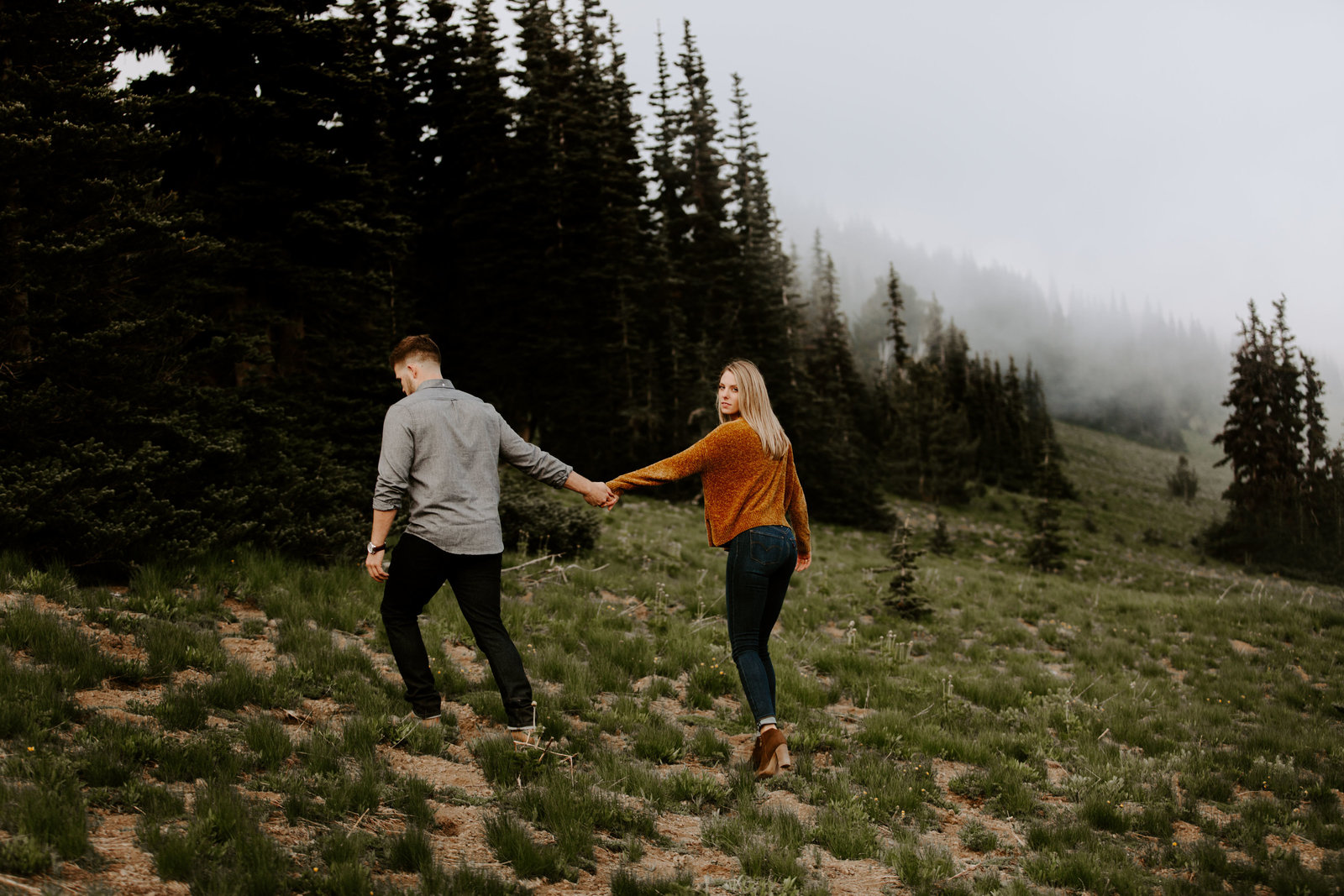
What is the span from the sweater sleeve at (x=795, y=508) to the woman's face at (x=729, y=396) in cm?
49

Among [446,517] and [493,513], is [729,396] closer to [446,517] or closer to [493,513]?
[493,513]

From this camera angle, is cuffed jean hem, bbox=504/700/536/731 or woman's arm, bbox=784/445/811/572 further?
woman's arm, bbox=784/445/811/572

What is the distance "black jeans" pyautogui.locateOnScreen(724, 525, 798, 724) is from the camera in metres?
4.93

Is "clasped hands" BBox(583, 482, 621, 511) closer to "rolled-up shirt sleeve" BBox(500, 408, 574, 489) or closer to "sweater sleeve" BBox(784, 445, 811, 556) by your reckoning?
"rolled-up shirt sleeve" BBox(500, 408, 574, 489)

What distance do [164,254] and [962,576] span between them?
16889 millimetres

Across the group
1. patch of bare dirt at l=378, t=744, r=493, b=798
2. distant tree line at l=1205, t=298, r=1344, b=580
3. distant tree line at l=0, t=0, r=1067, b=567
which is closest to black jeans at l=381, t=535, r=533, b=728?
patch of bare dirt at l=378, t=744, r=493, b=798

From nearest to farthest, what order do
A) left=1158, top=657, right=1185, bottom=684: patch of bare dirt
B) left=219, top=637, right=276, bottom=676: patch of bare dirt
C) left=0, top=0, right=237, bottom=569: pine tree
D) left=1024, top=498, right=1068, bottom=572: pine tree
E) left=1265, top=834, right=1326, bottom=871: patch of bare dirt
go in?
left=1265, top=834, right=1326, bottom=871: patch of bare dirt < left=219, top=637, right=276, bottom=676: patch of bare dirt < left=0, top=0, right=237, bottom=569: pine tree < left=1158, top=657, right=1185, bottom=684: patch of bare dirt < left=1024, top=498, right=1068, bottom=572: pine tree

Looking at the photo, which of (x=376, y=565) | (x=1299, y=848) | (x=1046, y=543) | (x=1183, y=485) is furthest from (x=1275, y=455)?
(x=1183, y=485)

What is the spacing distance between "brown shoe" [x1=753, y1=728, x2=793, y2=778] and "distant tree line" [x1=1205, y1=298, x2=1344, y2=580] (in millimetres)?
33698

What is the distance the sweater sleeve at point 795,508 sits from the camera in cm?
528

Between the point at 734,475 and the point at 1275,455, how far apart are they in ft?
150

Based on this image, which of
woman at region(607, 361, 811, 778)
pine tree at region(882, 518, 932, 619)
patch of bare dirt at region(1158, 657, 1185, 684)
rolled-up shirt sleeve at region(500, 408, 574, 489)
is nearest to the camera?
woman at region(607, 361, 811, 778)

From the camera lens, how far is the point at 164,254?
7.94 meters

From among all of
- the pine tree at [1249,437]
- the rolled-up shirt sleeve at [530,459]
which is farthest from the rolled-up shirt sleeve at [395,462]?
the pine tree at [1249,437]
